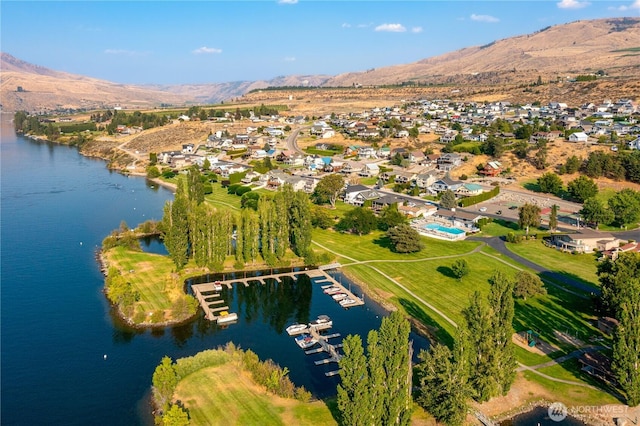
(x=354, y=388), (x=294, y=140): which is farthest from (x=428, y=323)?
(x=294, y=140)

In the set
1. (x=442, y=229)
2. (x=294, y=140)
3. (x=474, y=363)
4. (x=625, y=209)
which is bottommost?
(x=442, y=229)

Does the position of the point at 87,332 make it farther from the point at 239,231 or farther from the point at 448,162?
the point at 448,162

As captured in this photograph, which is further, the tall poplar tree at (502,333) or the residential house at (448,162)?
the residential house at (448,162)

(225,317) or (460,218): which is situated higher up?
(460,218)

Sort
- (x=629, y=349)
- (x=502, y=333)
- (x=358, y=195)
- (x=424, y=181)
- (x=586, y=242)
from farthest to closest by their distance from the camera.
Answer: (x=424, y=181) → (x=358, y=195) → (x=586, y=242) → (x=502, y=333) → (x=629, y=349)

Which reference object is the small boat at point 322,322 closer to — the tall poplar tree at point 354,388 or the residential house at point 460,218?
the tall poplar tree at point 354,388

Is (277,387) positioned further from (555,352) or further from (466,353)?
(555,352)

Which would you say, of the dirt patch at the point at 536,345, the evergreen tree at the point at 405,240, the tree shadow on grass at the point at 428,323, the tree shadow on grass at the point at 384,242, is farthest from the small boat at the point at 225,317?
the dirt patch at the point at 536,345
